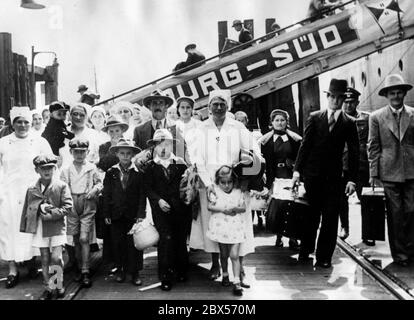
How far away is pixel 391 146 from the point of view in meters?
4.83

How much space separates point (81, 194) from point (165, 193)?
2.60 feet

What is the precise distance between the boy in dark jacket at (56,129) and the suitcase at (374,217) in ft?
10.6

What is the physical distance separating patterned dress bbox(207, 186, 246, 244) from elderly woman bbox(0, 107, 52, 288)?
1.64 m

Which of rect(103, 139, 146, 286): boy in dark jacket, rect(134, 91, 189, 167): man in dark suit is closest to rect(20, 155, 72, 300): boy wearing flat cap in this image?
rect(103, 139, 146, 286): boy in dark jacket

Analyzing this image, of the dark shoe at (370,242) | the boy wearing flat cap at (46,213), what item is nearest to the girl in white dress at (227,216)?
the boy wearing flat cap at (46,213)

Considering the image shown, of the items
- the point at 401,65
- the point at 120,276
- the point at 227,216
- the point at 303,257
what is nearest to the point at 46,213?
the point at 120,276

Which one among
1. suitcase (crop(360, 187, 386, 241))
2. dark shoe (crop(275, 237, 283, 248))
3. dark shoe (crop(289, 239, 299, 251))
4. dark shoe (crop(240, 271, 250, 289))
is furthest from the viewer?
dark shoe (crop(275, 237, 283, 248))

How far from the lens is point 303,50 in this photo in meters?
7.65

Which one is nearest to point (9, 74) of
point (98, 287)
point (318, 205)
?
point (98, 287)

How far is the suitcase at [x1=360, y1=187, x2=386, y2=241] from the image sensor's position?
5.22 meters

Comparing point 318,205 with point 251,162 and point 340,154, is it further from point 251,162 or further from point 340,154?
point 251,162

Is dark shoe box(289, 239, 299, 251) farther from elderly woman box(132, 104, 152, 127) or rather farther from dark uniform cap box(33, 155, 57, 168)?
dark uniform cap box(33, 155, 57, 168)

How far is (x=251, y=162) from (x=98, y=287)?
163cm

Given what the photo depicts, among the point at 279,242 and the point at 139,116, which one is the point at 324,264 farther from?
the point at 139,116
